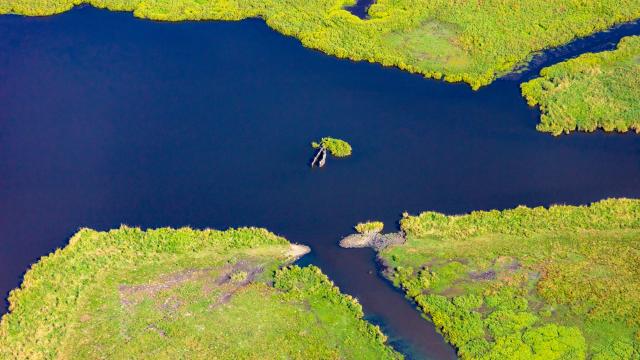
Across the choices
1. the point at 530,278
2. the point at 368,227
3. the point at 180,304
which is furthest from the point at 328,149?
the point at 530,278

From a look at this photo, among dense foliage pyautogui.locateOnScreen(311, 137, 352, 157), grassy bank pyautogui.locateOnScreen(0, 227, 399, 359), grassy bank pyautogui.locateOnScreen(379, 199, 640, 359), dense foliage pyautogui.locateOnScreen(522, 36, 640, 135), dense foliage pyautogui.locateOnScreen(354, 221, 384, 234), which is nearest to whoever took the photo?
grassy bank pyautogui.locateOnScreen(0, 227, 399, 359)

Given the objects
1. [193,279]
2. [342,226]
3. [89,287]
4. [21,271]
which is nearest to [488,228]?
[342,226]

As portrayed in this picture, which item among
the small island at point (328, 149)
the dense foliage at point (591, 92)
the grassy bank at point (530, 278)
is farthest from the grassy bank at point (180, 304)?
the dense foliage at point (591, 92)

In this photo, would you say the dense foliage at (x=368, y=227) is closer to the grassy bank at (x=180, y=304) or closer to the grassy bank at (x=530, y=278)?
the grassy bank at (x=530, y=278)

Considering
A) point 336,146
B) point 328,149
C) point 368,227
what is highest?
point 328,149

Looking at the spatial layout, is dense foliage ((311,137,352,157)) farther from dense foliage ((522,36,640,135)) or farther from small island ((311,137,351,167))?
dense foliage ((522,36,640,135))

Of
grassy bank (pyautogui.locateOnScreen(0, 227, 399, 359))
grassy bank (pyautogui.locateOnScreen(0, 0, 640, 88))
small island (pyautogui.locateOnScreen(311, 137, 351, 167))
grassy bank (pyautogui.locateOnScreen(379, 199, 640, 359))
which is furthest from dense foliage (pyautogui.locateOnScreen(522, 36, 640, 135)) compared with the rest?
grassy bank (pyautogui.locateOnScreen(0, 227, 399, 359))

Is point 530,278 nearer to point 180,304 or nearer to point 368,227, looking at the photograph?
point 368,227
